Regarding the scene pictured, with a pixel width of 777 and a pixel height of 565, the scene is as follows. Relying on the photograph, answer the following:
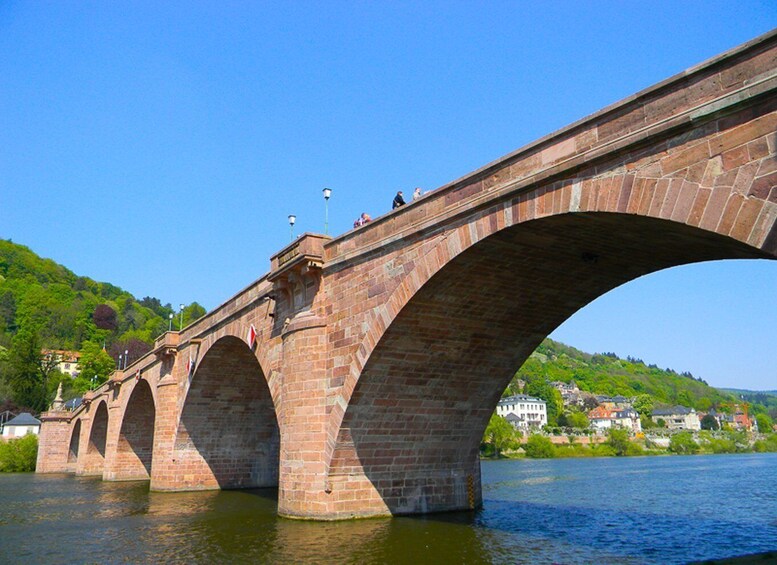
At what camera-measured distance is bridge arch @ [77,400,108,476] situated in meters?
52.2

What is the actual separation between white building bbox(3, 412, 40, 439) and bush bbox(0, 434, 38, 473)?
397 inches

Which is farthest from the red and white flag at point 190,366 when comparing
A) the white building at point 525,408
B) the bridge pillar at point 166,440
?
the white building at point 525,408

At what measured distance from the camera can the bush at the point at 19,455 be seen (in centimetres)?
5941

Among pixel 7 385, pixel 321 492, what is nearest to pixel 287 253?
pixel 321 492

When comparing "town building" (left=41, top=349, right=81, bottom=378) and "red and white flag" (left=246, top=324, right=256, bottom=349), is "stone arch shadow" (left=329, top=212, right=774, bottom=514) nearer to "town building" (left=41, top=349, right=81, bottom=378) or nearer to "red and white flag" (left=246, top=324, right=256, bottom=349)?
"red and white flag" (left=246, top=324, right=256, bottom=349)

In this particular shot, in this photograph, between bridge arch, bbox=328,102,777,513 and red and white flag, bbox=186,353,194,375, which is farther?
red and white flag, bbox=186,353,194,375

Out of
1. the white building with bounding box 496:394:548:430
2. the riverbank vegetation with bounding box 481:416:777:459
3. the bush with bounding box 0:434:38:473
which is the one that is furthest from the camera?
the white building with bounding box 496:394:548:430

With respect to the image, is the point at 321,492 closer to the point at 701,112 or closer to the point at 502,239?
the point at 502,239

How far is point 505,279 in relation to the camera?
1470 centimetres

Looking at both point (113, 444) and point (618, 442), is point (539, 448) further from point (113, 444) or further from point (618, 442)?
point (113, 444)

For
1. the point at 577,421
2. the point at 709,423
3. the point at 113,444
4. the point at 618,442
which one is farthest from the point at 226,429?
the point at 709,423

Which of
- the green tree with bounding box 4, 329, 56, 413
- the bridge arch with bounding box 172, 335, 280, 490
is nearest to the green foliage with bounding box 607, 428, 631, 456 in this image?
the bridge arch with bounding box 172, 335, 280, 490

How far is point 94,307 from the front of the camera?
129 metres

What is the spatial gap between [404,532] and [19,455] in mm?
56583
